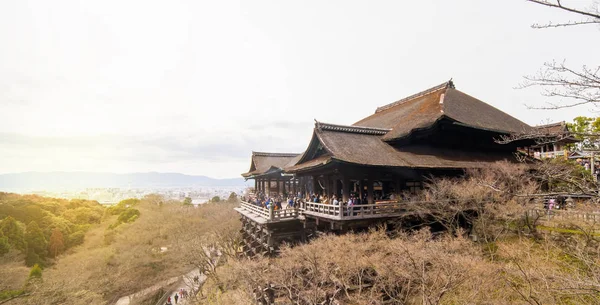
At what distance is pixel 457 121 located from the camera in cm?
1730

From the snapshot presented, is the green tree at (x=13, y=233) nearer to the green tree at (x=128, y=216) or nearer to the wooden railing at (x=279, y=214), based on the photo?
the green tree at (x=128, y=216)

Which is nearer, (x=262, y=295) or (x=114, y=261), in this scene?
(x=262, y=295)

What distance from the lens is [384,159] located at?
14.7 m

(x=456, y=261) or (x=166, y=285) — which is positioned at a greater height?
(x=456, y=261)

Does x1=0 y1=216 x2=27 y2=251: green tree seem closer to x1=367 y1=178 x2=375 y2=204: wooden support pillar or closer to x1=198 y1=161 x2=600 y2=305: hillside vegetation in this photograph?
x1=198 y1=161 x2=600 y2=305: hillside vegetation

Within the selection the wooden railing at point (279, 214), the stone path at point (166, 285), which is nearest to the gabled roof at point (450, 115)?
the wooden railing at point (279, 214)

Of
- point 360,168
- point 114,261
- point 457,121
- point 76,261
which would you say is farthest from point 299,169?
point 76,261

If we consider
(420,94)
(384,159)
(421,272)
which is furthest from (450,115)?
(421,272)

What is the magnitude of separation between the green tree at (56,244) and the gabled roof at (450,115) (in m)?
33.4

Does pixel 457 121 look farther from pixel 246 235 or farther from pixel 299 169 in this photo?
pixel 246 235

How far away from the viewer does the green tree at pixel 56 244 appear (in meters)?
27.1

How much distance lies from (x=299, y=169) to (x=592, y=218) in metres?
13.5

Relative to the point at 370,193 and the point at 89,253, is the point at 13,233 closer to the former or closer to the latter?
the point at 89,253

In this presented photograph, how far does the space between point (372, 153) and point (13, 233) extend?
31940 millimetres
